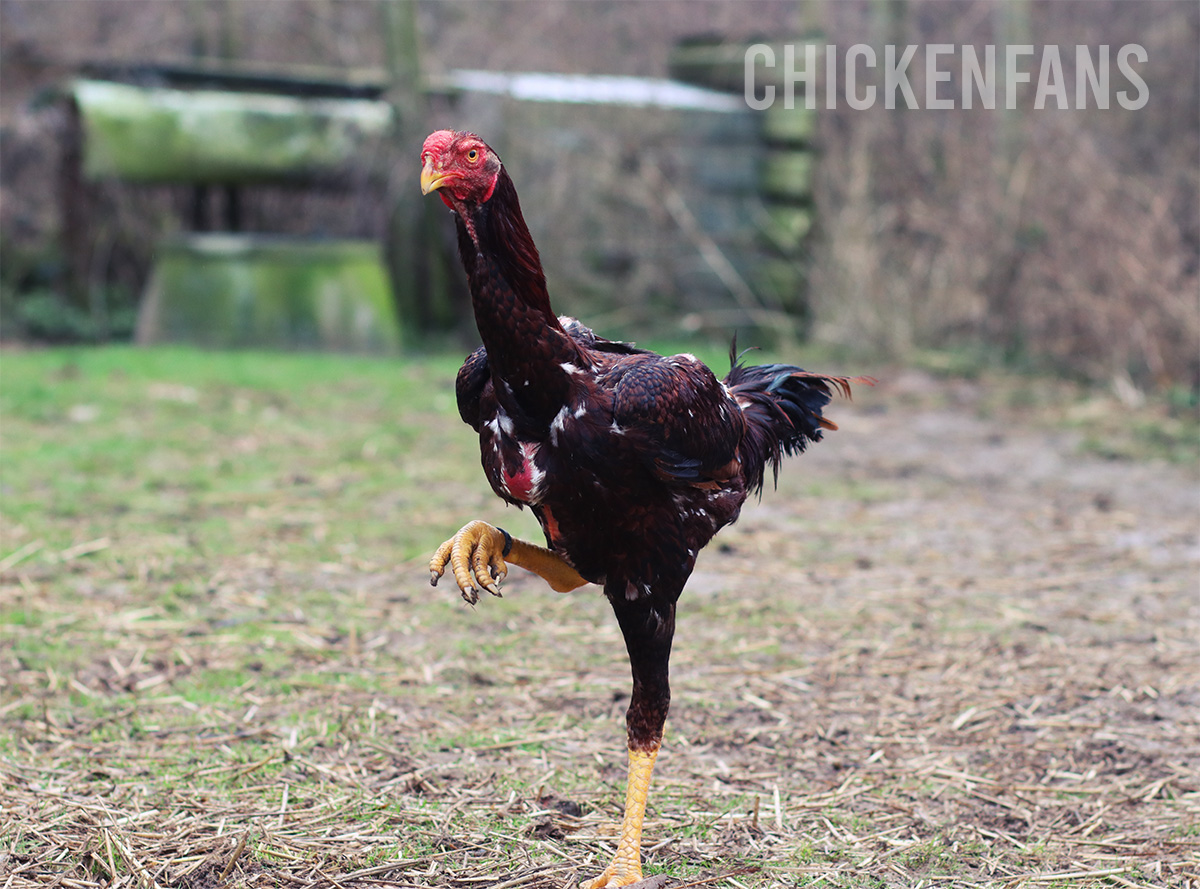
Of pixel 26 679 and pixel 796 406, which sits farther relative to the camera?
pixel 26 679

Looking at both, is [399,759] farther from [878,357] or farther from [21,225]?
[21,225]

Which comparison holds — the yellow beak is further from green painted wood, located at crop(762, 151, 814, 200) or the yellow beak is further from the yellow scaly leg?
green painted wood, located at crop(762, 151, 814, 200)

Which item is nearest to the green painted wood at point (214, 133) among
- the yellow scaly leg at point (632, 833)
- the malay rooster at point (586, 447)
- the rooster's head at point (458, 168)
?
the malay rooster at point (586, 447)

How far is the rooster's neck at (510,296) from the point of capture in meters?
2.74

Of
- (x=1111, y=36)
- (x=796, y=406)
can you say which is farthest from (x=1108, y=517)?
(x=1111, y=36)

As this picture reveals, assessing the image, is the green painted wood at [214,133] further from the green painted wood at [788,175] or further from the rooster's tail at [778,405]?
the rooster's tail at [778,405]

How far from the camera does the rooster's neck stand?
2736 mm

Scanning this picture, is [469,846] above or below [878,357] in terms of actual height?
below

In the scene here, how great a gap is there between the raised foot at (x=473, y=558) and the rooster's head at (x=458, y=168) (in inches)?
31.0

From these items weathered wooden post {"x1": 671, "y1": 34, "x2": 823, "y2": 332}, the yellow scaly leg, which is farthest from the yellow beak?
weathered wooden post {"x1": 671, "y1": 34, "x2": 823, "y2": 332}

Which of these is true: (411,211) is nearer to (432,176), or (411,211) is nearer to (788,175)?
(788,175)

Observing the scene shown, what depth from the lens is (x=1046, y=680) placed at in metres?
4.39

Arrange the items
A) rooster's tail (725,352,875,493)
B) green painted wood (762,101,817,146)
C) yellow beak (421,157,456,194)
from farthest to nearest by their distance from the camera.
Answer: green painted wood (762,101,817,146) → rooster's tail (725,352,875,493) → yellow beak (421,157,456,194)

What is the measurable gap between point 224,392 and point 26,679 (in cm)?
485
